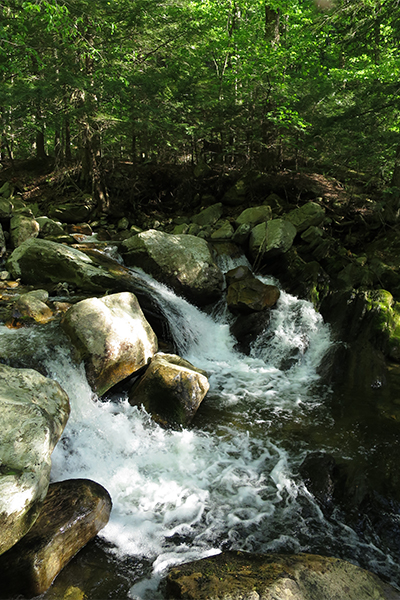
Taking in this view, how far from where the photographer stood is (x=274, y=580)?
2598 mm

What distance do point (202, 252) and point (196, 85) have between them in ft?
21.2

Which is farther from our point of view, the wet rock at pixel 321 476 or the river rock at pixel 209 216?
the river rock at pixel 209 216

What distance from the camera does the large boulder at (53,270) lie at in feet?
24.2

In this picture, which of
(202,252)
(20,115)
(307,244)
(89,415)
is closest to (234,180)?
(307,244)

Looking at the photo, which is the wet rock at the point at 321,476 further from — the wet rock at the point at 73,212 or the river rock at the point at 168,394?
the wet rock at the point at 73,212

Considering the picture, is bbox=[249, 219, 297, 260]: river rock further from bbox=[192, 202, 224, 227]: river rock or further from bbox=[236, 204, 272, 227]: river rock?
bbox=[192, 202, 224, 227]: river rock

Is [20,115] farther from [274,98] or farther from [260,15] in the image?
[260,15]

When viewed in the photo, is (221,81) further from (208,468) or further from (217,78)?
(208,468)

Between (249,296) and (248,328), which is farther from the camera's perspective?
(249,296)

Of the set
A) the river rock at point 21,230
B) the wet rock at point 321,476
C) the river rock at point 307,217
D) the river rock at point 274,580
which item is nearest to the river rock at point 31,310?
the river rock at point 21,230

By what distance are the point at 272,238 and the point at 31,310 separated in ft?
21.5

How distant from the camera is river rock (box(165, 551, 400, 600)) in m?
2.50

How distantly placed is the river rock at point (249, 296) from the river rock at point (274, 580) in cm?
563

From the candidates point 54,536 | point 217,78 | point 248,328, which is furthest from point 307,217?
point 54,536
